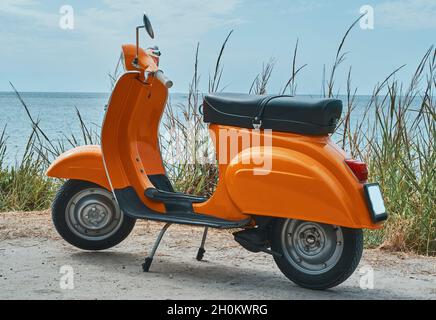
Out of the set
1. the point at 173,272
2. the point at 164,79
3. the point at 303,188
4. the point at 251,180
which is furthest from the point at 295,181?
the point at 173,272

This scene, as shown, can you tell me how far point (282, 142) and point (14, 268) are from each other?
6.33ft

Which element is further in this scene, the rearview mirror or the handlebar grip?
the rearview mirror

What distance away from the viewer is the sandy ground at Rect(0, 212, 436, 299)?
431 cm

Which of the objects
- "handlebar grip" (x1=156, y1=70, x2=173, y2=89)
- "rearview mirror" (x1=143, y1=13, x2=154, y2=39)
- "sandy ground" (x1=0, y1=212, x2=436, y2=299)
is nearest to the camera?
"sandy ground" (x1=0, y1=212, x2=436, y2=299)

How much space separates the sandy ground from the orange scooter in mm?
212

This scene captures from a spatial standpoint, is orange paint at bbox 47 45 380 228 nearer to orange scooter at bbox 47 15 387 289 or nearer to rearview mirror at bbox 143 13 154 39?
orange scooter at bbox 47 15 387 289

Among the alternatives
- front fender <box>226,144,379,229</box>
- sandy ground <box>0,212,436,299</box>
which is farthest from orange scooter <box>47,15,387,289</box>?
sandy ground <box>0,212,436,299</box>

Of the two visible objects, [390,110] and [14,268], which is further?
[390,110]

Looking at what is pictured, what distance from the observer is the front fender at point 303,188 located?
4.07 metres

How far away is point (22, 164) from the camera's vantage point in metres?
8.14

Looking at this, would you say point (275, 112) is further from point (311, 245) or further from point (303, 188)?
point (311, 245)

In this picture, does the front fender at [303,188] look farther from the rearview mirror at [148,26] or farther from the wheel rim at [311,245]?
the rearview mirror at [148,26]

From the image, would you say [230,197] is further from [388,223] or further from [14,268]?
[388,223]
